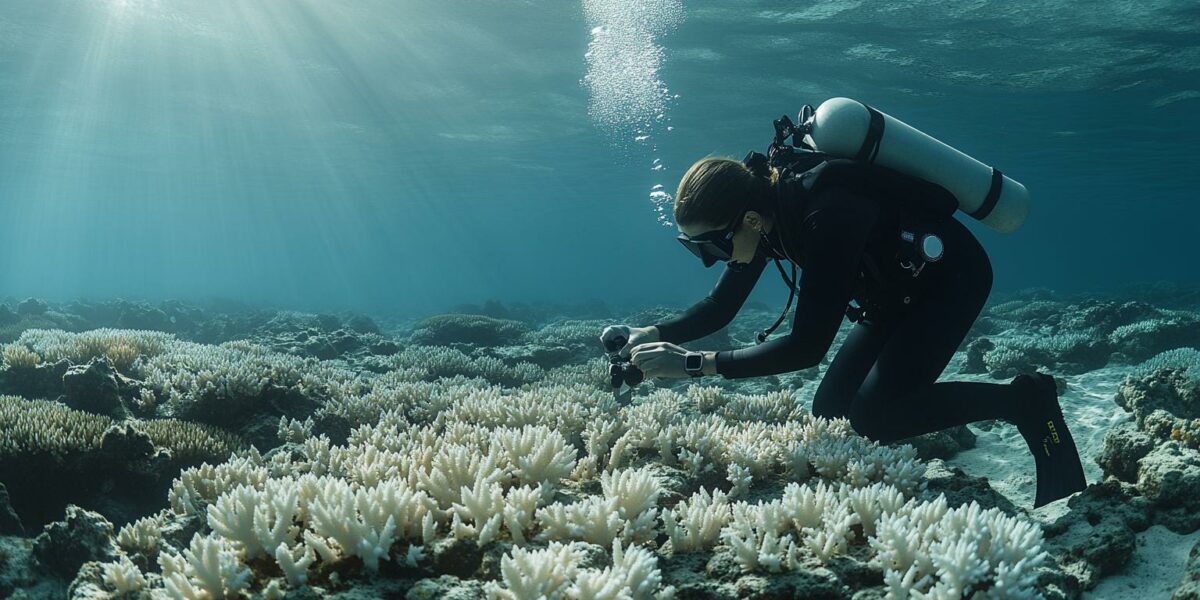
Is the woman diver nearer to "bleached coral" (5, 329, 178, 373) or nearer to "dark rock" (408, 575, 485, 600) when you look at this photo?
"dark rock" (408, 575, 485, 600)

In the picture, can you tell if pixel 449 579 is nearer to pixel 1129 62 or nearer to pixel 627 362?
pixel 627 362

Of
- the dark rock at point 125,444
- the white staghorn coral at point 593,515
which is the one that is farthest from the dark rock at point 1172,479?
the dark rock at point 125,444

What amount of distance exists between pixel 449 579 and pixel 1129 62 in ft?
95.8

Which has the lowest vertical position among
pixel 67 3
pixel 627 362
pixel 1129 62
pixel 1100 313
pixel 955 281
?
pixel 1100 313

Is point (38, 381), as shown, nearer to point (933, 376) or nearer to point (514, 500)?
point (514, 500)

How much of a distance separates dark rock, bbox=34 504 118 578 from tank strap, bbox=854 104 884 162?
4.89m

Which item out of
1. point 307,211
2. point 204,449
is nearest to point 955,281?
point 204,449

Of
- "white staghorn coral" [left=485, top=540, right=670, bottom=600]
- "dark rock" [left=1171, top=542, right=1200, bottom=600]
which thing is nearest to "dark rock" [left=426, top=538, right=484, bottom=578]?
"white staghorn coral" [left=485, top=540, right=670, bottom=600]

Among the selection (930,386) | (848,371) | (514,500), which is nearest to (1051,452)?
(930,386)

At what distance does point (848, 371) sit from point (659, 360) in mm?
2117

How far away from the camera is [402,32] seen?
21609 millimetres

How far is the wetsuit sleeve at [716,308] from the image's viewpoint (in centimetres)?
504

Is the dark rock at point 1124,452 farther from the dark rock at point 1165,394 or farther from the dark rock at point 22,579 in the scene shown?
the dark rock at point 22,579

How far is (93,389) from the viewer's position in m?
6.22
